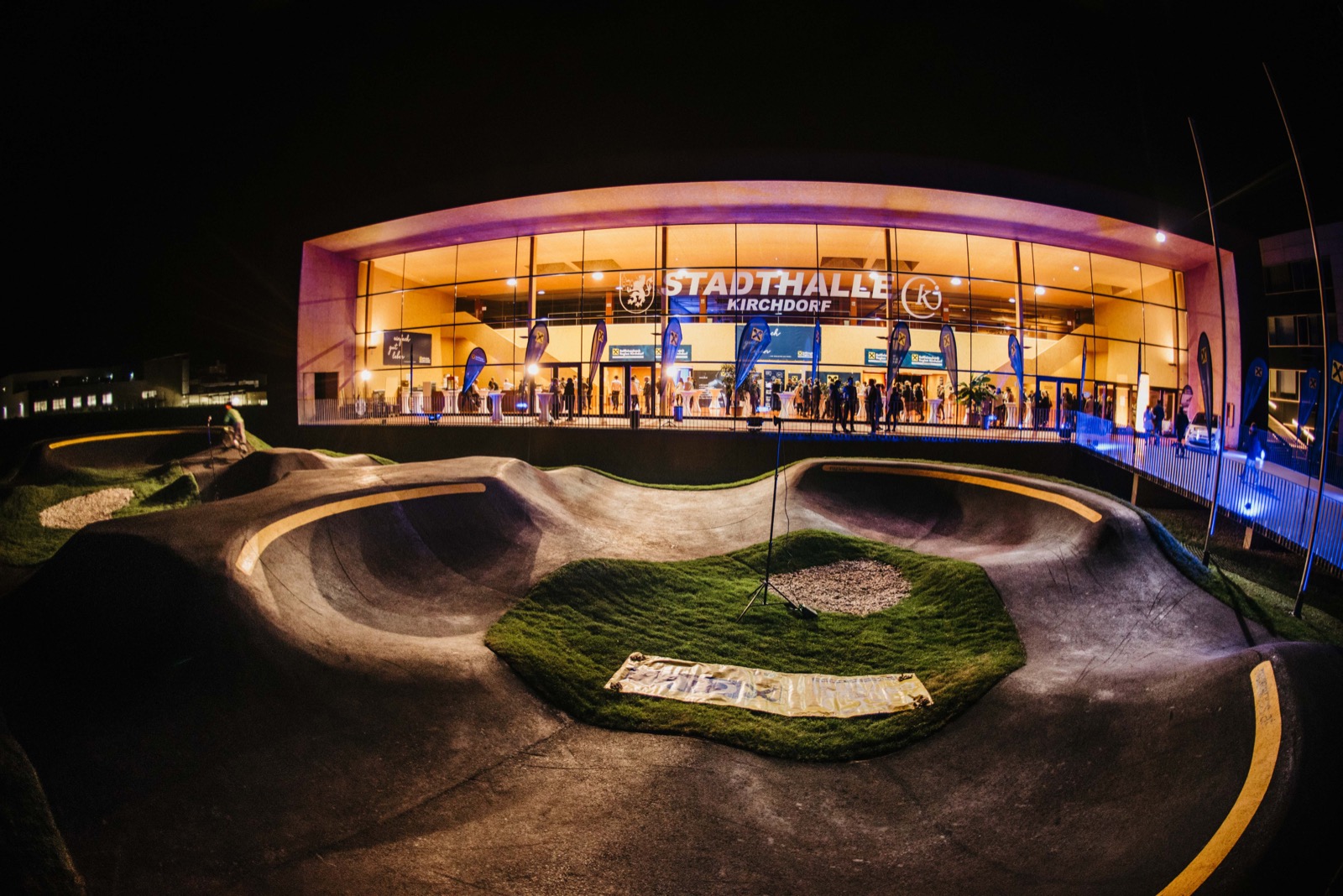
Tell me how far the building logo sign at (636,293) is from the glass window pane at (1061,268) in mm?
17490

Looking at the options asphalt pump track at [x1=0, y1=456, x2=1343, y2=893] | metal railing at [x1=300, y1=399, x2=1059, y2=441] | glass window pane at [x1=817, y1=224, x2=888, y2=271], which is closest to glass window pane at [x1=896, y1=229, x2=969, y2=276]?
glass window pane at [x1=817, y1=224, x2=888, y2=271]

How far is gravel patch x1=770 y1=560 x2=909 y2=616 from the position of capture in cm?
991

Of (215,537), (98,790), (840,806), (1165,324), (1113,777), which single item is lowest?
(840,806)

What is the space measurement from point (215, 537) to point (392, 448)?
622 inches

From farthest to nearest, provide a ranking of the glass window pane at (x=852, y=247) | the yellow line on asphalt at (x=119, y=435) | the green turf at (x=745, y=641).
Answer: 1. the glass window pane at (x=852, y=247)
2. the yellow line on asphalt at (x=119, y=435)
3. the green turf at (x=745, y=641)

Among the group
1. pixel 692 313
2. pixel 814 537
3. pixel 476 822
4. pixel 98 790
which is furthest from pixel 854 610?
pixel 692 313

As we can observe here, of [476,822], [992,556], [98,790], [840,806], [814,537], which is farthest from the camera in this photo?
[814,537]

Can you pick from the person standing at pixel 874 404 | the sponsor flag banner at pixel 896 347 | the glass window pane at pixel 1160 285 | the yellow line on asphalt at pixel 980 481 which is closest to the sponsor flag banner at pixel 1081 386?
the glass window pane at pixel 1160 285

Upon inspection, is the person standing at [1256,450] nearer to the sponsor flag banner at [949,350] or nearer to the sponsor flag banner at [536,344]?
the sponsor flag banner at [949,350]

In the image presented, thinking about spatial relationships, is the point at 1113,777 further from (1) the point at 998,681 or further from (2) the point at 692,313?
A: (2) the point at 692,313

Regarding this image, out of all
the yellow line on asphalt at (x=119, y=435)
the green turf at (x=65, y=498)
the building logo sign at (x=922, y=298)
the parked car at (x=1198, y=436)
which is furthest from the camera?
the building logo sign at (x=922, y=298)

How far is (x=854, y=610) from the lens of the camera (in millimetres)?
9703

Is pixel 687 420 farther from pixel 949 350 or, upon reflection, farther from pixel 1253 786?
pixel 1253 786

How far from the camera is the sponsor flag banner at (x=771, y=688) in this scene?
22.3ft
